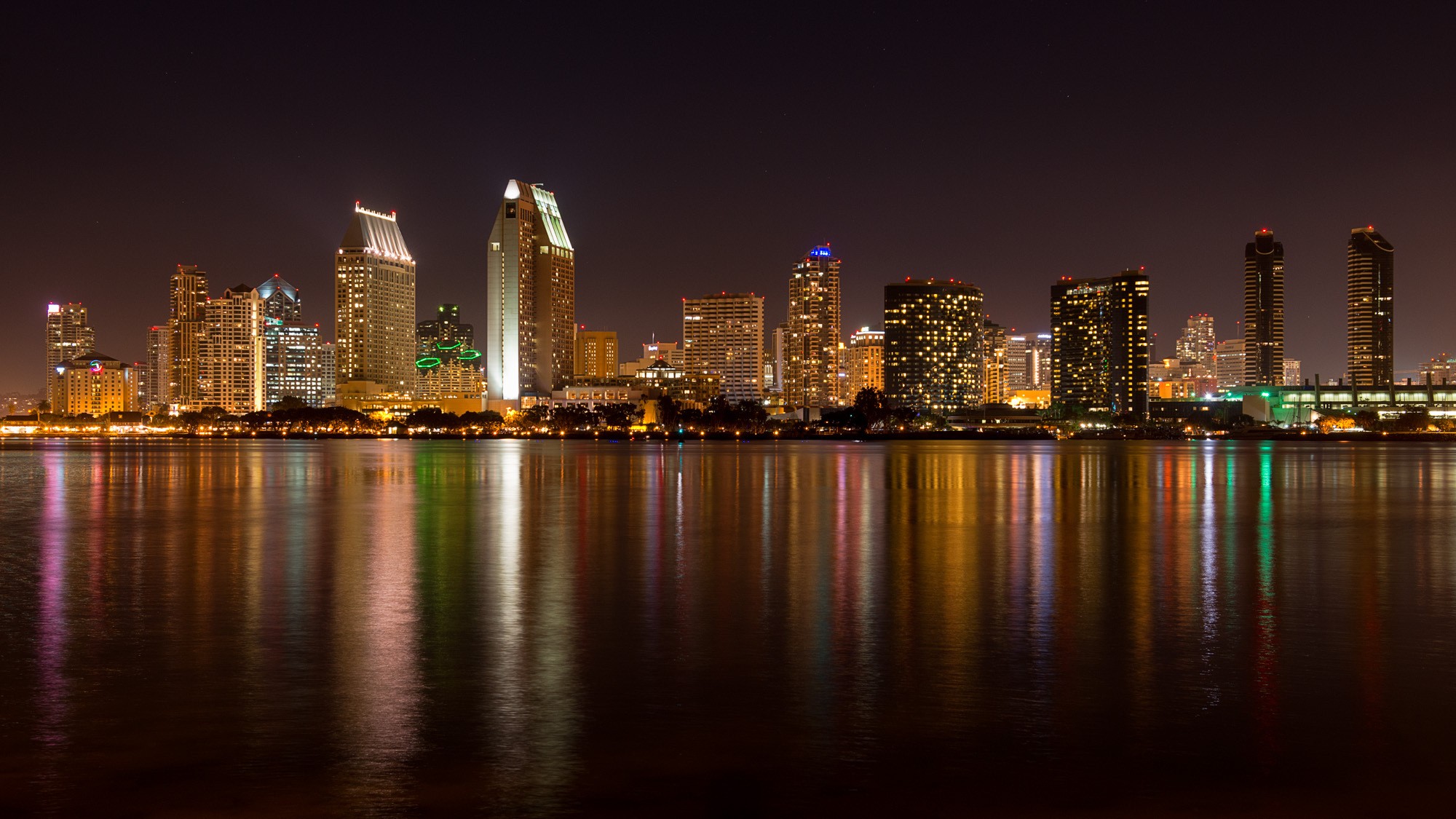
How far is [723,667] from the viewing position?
15.6 meters

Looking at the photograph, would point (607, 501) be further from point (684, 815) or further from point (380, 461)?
point (380, 461)

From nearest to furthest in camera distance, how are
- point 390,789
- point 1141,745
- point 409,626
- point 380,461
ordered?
point 390,789
point 1141,745
point 409,626
point 380,461

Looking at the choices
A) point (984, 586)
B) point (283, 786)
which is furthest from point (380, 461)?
point (283, 786)

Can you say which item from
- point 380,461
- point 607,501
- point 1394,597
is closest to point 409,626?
point 1394,597

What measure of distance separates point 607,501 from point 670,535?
14.8 metres

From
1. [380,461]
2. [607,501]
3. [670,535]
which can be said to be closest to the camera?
[670,535]

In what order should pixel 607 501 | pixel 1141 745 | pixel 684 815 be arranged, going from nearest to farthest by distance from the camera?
pixel 684 815
pixel 1141 745
pixel 607 501

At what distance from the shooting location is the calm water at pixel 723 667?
10547 millimetres

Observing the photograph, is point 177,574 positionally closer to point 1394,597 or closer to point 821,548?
point 821,548

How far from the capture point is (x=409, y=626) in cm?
1855

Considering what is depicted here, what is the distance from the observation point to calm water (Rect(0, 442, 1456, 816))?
10547 millimetres

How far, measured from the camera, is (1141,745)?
1173 cm

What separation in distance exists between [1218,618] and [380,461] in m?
85.5

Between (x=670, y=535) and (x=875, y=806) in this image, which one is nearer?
(x=875, y=806)
